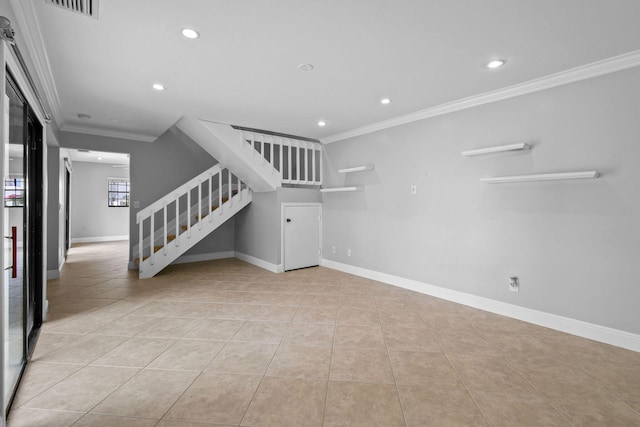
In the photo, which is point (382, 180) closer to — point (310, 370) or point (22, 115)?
point (310, 370)

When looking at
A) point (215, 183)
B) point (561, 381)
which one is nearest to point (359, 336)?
point (561, 381)

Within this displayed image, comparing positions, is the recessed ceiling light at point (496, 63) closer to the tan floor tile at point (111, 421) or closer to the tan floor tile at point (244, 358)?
the tan floor tile at point (244, 358)

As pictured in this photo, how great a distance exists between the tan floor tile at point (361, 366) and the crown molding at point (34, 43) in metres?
3.40

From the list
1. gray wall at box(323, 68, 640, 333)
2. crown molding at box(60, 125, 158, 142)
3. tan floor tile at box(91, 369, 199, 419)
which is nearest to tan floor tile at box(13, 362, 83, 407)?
tan floor tile at box(91, 369, 199, 419)

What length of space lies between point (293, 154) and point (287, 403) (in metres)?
5.45

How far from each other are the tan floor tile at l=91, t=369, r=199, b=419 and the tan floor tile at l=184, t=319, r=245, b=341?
62 cm

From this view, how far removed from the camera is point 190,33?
2361mm

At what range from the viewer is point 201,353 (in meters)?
2.58

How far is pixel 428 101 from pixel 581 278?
2.59m

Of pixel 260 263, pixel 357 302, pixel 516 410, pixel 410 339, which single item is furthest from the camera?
pixel 260 263

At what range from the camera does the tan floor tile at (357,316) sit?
3.29 m

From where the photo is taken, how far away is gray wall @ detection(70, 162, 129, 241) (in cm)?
930

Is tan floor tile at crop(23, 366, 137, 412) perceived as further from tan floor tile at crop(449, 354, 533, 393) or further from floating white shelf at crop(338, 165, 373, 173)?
floating white shelf at crop(338, 165, 373, 173)

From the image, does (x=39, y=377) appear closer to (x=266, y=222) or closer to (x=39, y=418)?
(x=39, y=418)
